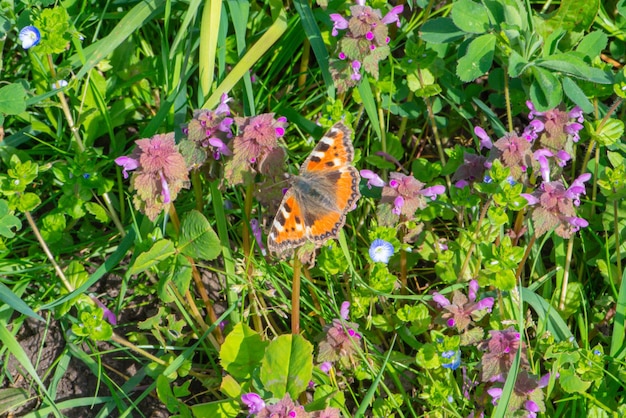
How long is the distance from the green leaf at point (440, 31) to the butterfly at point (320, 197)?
0.74 metres

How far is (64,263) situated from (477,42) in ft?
6.79

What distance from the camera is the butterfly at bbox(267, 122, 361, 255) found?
8.43 feet

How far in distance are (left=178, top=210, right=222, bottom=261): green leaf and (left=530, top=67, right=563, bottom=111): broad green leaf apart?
1415 mm

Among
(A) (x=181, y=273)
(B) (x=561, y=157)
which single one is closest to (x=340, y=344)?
(A) (x=181, y=273)

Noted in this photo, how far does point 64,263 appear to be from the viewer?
3412 millimetres

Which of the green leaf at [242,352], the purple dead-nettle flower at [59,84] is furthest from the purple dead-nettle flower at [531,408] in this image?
the purple dead-nettle flower at [59,84]

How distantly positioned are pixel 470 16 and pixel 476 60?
20 cm

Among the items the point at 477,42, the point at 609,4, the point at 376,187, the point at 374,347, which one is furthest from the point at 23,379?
the point at 609,4

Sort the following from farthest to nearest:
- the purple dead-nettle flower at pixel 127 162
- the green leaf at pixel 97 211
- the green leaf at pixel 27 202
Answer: the green leaf at pixel 97 211, the green leaf at pixel 27 202, the purple dead-nettle flower at pixel 127 162

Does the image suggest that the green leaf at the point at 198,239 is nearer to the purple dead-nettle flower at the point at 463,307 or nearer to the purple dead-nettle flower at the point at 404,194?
the purple dead-nettle flower at the point at 404,194

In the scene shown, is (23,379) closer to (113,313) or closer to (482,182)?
(113,313)

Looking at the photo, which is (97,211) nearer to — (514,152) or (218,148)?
(218,148)

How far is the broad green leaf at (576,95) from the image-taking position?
3086 mm

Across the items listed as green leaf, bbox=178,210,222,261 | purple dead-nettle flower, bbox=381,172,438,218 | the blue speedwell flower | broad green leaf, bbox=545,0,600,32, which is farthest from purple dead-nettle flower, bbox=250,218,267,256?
broad green leaf, bbox=545,0,600,32
